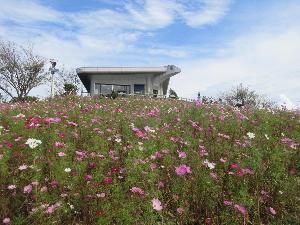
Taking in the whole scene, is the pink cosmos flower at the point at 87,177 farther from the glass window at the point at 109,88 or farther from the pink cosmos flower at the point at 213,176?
the glass window at the point at 109,88

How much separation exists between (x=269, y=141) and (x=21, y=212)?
4.49 meters

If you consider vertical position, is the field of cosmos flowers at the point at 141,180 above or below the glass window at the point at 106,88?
below

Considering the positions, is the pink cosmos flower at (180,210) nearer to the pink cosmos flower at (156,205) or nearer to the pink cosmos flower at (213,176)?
the pink cosmos flower at (156,205)

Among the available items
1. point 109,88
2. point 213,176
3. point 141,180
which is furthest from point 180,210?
point 109,88

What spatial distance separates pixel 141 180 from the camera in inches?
201

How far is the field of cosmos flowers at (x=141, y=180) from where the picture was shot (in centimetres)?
465

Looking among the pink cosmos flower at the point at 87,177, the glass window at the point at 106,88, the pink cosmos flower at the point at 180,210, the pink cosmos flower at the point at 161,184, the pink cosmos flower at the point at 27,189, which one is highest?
the glass window at the point at 106,88

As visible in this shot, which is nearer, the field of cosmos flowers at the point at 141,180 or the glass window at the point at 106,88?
the field of cosmos flowers at the point at 141,180

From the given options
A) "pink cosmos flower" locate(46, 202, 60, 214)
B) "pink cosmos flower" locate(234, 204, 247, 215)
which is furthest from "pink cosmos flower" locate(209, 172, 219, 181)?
"pink cosmos flower" locate(46, 202, 60, 214)

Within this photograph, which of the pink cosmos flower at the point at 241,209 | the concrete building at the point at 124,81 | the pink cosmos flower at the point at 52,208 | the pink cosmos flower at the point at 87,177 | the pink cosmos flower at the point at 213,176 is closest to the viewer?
the pink cosmos flower at the point at 52,208

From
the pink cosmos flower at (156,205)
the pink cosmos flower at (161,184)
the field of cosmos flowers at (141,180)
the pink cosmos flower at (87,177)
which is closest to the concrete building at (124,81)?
the field of cosmos flowers at (141,180)

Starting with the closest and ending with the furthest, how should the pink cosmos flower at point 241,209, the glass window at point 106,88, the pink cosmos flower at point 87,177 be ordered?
1. the pink cosmos flower at point 241,209
2. the pink cosmos flower at point 87,177
3. the glass window at point 106,88

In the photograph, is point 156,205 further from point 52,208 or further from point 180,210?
point 52,208

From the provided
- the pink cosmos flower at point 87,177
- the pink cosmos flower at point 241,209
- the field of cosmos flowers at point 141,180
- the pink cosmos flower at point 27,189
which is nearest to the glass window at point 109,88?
the field of cosmos flowers at point 141,180
